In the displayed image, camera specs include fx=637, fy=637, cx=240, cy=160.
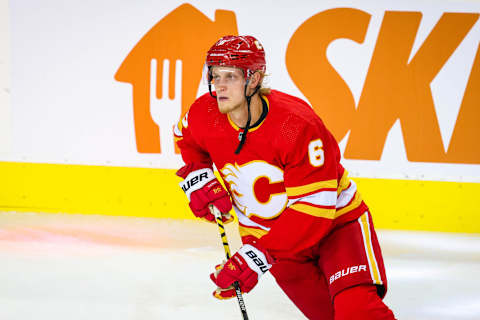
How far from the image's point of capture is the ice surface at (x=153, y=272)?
281 cm

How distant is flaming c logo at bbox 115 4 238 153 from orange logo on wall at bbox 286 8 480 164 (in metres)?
0.68

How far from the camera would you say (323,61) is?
16.6 feet

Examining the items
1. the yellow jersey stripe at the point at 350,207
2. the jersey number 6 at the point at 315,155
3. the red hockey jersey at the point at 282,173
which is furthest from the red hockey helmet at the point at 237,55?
the yellow jersey stripe at the point at 350,207

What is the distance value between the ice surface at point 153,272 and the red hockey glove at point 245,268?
32.5 inches

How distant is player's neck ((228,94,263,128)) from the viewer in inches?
77.8

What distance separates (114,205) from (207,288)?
6.64 ft

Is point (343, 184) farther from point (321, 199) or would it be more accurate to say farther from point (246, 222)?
point (246, 222)

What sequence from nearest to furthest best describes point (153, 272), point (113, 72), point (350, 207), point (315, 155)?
1. point (315, 155)
2. point (350, 207)
3. point (153, 272)
4. point (113, 72)

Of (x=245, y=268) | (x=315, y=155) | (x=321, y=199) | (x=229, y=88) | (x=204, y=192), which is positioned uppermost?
(x=229, y=88)

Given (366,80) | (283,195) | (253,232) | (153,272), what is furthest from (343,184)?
(366,80)

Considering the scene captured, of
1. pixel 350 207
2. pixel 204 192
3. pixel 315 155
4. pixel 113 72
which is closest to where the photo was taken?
pixel 315 155

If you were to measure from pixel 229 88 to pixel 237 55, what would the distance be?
0.10m

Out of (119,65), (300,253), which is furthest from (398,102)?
(300,253)

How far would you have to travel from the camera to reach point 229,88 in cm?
195
